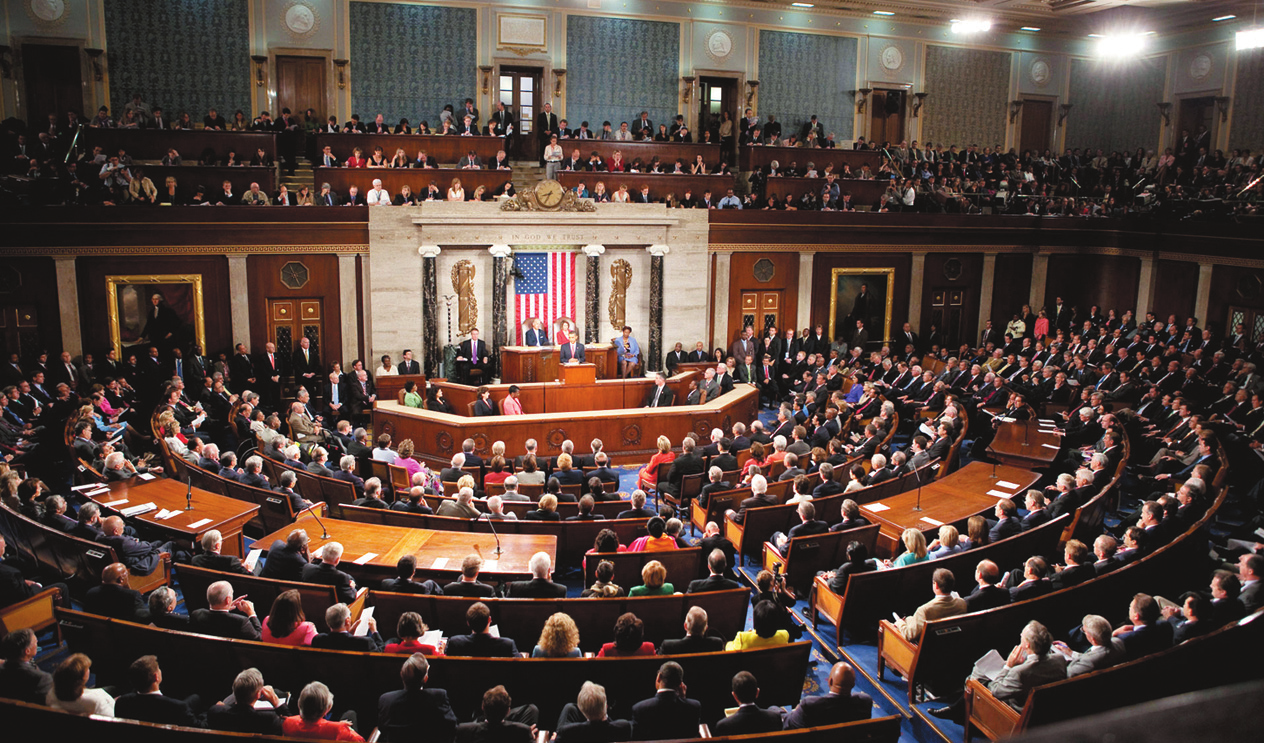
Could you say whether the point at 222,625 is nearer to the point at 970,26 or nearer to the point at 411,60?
the point at 411,60

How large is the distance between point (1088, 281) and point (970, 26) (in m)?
7.10

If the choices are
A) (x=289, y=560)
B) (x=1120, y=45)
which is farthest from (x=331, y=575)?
(x=1120, y=45)

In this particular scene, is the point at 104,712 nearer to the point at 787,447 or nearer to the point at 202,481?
the point at 202,481

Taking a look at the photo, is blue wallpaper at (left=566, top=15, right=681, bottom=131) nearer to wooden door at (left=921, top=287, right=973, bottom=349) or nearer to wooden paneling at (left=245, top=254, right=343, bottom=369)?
wooden paneling at (left=245, top=254, right=343, bottom=369)

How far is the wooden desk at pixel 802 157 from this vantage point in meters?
19.3

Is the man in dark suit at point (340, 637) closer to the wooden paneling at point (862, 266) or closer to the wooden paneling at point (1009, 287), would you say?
the wooden paneling at point (862, 266)

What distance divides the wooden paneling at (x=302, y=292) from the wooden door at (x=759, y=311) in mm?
7588

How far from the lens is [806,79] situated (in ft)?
71.4

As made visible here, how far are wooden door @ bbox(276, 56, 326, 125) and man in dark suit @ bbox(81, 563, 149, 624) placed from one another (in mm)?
15444

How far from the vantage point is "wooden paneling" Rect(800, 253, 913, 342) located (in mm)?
18422

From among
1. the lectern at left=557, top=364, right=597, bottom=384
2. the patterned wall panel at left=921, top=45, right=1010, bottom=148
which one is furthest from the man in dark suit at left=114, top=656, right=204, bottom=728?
the patterned wall panel at left=921, top=45, right=1010, bottom=148

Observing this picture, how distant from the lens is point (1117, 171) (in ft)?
70.2

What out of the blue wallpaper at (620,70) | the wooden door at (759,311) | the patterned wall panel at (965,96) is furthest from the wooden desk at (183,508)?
the patterned wall panel at (965,96)

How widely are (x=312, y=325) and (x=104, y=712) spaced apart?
11907 millimetres
